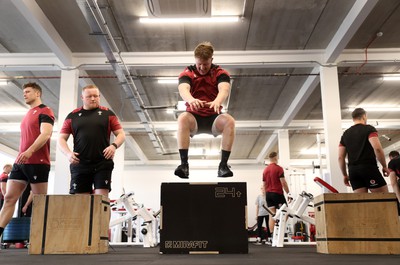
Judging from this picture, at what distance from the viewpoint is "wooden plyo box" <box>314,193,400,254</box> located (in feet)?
10.1

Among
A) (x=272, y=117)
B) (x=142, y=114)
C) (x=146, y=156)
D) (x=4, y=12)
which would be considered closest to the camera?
(x=4, y=12)

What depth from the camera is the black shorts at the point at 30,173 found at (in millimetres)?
3314

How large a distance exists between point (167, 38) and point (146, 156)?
10493 mm

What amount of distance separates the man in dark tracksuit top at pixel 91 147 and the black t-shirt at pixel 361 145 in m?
2.30

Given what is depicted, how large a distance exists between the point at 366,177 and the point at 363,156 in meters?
0.21

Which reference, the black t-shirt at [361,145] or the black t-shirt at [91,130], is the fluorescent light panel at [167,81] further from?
the black t-shirt at [91,130]

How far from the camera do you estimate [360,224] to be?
3150mm

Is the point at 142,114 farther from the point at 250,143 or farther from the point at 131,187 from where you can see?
the point at 131,187

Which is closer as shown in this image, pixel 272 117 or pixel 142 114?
pixel 142 114

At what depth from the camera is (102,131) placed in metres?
3.29

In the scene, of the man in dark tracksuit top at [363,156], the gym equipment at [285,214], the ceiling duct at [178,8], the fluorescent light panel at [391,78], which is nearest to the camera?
the man in dark tracksuit top at [363,156]

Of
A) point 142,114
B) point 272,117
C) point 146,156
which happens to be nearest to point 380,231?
point 142,114

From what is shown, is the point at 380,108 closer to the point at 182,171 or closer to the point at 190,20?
the point at 190,20

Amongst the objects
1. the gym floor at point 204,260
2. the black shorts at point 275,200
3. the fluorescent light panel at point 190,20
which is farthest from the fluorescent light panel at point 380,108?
the gym floor at point 204,260
